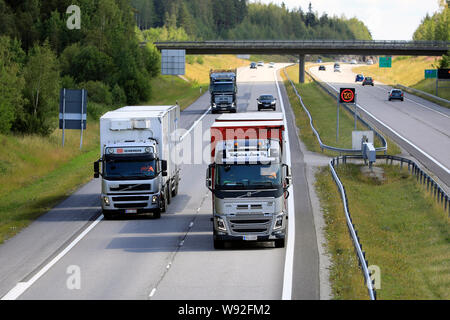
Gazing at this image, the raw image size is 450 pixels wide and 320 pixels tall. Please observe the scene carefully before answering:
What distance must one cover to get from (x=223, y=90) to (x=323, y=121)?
10295 mm

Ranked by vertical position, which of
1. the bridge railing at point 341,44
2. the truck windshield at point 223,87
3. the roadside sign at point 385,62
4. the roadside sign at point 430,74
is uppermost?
the bridge railing at point 341,44

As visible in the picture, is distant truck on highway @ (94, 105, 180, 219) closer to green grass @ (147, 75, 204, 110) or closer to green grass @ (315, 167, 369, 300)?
green grass @ (315, 167, 369, 300)

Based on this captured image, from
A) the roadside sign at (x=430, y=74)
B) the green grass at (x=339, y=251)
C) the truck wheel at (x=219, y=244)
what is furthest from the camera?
the roadside sign at (x=430, y=74)

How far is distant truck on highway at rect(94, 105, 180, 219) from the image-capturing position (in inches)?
1072

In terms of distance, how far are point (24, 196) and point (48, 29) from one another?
74362 millimetres

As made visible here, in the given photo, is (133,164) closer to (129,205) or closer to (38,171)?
(129,205)

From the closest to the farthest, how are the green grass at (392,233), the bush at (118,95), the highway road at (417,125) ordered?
the green grass at (392,233), the highway road at (417,125), the bush at (118,95)

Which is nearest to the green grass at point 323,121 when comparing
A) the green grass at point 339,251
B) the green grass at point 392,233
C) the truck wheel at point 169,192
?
the green grass at point 392,233

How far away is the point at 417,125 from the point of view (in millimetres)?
62188

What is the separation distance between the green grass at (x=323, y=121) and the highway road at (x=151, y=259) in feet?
56.8

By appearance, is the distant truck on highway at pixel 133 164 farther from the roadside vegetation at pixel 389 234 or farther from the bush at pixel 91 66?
the bush at pixel 91 66

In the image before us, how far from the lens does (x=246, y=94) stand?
94.9 meters

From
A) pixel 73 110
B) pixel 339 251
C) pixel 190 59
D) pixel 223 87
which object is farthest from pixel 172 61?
pixel 339 251

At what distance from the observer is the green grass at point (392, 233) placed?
19.5 m
